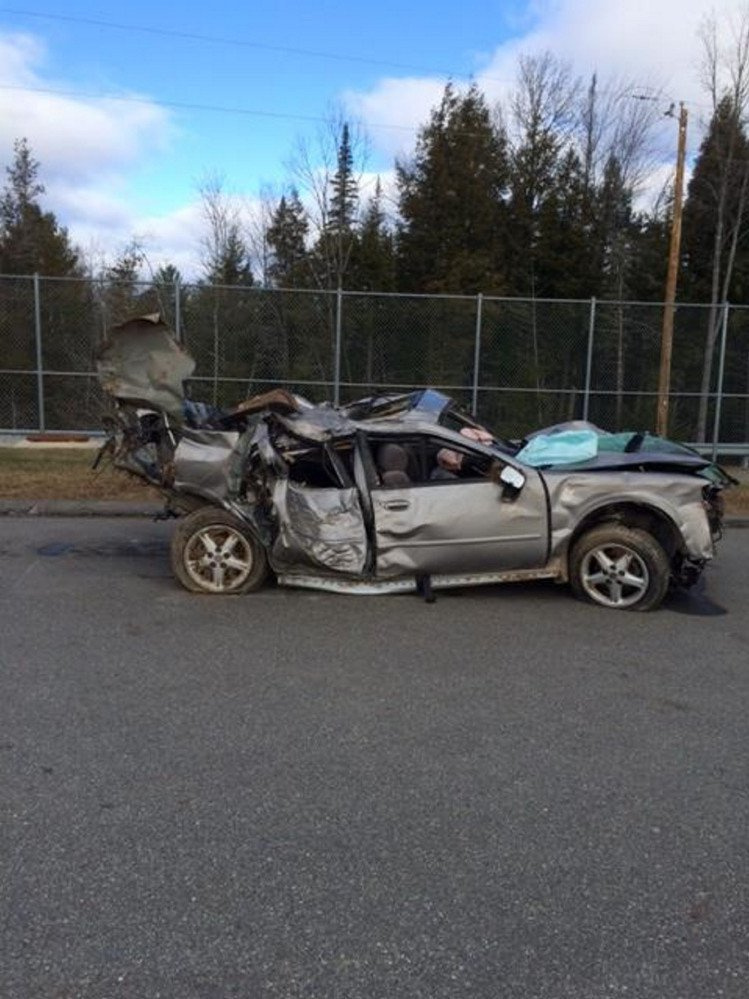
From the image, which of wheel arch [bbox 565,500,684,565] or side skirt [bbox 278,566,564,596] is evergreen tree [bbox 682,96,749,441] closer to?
wheel arch [bbox 565,500,684,565]

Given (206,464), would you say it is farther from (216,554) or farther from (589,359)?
(589,359)

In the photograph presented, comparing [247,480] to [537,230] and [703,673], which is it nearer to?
[703,673]

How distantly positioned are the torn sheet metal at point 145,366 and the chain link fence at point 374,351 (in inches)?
345

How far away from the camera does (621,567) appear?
22.4 ft

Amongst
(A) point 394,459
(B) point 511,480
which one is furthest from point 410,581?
(B) point 511,480

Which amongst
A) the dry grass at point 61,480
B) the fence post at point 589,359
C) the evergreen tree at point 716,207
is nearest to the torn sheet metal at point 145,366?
the dry grass at point 61,480

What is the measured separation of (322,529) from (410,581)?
31.0 inches

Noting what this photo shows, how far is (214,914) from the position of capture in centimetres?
296

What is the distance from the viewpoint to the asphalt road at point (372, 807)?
2760 mm

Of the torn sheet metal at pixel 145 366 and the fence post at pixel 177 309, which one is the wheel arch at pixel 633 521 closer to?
the torn sheet metal at pixel 145 366

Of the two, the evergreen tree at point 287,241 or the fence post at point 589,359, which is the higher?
the evergreen tree at point 287,241

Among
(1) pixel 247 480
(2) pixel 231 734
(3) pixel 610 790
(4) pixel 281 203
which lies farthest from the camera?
(4) pixel 281 203

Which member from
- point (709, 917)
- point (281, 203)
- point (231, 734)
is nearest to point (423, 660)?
point (231, 734)

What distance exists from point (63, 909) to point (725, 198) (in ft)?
74.3
